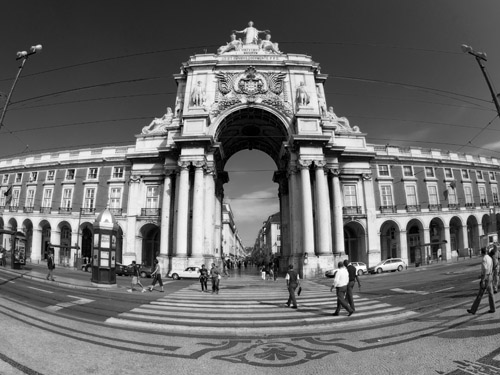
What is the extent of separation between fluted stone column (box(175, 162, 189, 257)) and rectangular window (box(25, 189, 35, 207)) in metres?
27.1

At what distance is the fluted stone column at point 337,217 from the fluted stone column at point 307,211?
4320 millimetres

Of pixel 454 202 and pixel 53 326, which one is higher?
pixel 454 202

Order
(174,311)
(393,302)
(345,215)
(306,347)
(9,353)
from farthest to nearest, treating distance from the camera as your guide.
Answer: (345,215) → (393,302) → (174,311) → (306,347) → (9,353)

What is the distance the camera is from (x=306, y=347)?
21.2 ft

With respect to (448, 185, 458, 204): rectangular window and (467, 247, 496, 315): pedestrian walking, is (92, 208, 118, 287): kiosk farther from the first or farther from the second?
(448, 185, 458, 204): rectangular window

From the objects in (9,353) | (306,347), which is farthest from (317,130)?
(9,353)

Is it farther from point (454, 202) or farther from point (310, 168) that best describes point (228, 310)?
point (454, 202)

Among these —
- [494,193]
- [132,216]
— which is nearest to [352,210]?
[132,216]

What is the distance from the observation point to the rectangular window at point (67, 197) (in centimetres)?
4409

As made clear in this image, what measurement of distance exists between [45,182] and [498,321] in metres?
53.1

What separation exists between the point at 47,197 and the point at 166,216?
22551mm

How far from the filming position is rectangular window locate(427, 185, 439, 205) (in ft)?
145

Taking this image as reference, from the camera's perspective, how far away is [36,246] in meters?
43.7

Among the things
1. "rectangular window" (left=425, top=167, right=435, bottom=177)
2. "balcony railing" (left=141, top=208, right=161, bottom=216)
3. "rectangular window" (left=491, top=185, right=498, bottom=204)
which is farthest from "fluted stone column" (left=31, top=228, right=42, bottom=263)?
"rectangular window" (left=491, top=185, right=498, bottom=204)
